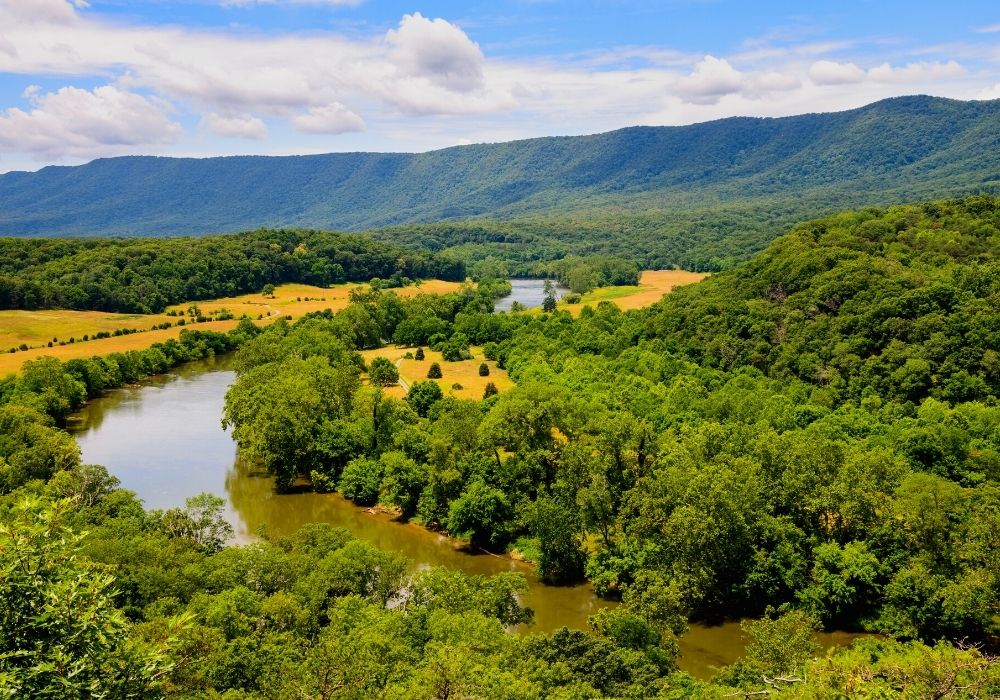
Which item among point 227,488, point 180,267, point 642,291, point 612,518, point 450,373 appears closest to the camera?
point 612,518

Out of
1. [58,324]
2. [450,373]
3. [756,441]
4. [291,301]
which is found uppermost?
[756,441]

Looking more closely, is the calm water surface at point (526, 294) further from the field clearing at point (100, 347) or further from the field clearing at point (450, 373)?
the field clearing at point (100, 347)

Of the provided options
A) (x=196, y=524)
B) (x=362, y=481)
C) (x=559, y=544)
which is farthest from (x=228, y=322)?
(x=559, y=544)

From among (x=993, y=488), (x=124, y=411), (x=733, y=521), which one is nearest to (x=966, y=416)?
(x=993, y=488)

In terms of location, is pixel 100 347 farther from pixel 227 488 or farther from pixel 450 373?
pixel 227 488

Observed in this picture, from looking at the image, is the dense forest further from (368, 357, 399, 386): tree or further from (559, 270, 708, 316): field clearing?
(368, 357, 399, 386): tree

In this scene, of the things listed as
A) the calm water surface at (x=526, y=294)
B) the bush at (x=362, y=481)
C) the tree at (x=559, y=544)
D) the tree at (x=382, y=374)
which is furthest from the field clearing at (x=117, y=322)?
the tree at (x=559, y=544)
